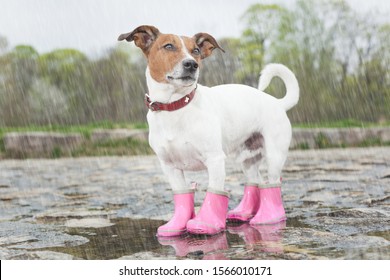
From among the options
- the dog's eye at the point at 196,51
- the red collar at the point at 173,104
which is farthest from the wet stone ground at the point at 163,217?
the dog's eye at the point at 196,51

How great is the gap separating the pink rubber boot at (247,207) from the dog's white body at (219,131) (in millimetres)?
80

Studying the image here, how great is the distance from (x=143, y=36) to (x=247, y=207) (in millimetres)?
1347

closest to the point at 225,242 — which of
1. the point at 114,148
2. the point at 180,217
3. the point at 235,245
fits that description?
the point at 235,245

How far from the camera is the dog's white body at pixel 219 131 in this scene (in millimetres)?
3244

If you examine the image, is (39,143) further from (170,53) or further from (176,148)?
(170,53)

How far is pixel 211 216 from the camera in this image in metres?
3.29

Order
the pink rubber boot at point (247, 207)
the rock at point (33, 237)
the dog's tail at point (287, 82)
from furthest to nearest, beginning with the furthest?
the dog's tail at point (287, 82) < the pink rubber boot at point (247, 207) < the rock at point (33, 237)

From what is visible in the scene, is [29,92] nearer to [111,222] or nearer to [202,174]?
[202,174]

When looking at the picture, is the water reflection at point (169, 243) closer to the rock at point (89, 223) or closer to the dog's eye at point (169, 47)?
the rock at point (89, 223)

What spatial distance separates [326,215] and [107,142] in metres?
6.60

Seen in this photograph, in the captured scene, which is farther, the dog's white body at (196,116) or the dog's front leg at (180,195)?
the dog's front leg at (180,195)

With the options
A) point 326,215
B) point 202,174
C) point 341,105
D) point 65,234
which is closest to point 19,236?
point 65,234

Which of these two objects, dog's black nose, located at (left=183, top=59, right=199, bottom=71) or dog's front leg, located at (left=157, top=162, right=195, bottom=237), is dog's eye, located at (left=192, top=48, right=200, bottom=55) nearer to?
dog's black nose, located at (left=183, top=59, right=199, bottom=71)

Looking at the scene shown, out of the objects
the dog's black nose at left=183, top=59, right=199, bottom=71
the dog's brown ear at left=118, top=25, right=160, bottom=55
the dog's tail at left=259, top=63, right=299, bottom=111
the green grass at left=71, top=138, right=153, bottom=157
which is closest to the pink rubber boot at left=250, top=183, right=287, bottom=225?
the dog's tail at left=259, top=63, right=299, bottom=111
